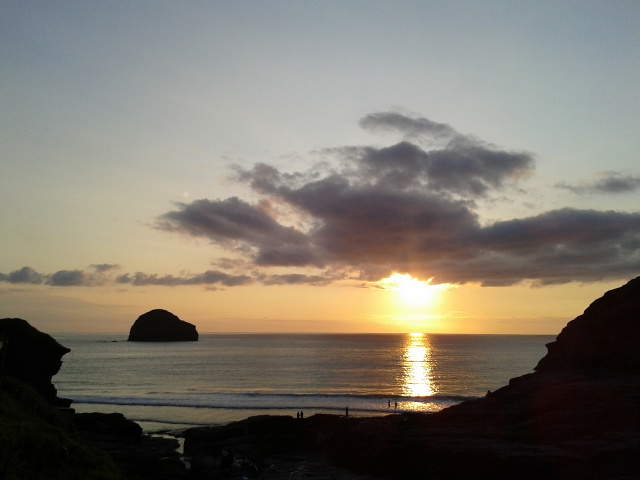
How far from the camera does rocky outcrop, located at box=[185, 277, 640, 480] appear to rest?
27.2 meters

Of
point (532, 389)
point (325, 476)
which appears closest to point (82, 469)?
point (325, 476)

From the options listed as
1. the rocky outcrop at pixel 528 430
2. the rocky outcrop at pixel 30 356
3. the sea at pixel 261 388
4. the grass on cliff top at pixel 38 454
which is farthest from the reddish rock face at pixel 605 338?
the rocky outcrop at pixel 30 356

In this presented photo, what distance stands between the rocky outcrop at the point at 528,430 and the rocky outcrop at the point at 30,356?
17765mm

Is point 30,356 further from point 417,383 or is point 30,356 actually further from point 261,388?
point 417,383

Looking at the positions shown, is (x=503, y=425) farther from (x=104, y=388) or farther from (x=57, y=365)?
(x=104, y=388)

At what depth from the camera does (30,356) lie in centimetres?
5259

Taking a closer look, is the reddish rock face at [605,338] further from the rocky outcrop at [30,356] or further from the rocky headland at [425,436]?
the rocky outcrop at [30,356]

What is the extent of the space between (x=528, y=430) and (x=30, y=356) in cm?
4753

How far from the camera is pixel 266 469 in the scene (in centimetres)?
3919

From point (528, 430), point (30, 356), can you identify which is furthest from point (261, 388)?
point (528, 430)

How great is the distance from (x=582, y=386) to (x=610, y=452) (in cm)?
906

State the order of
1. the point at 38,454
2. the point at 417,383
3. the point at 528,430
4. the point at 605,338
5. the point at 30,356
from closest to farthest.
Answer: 1. the point at 38,454
2. the point at 528,430
3. the point at 605,338
4. the point at 30,356
5. the point at 417,383

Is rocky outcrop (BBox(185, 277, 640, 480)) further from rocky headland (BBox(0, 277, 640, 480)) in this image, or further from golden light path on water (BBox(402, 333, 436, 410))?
golden light path on water (BBox(402, 333, 436, 410))

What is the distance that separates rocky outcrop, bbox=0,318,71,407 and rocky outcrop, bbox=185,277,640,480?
58.3 ft
